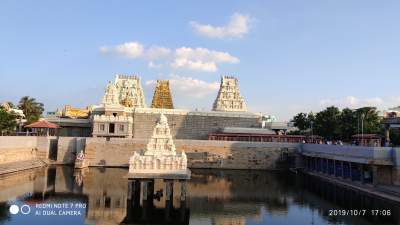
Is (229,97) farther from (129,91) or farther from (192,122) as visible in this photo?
(129,91)

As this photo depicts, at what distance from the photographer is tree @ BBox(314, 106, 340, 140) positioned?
66.7m

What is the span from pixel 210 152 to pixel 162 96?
88.0 ft

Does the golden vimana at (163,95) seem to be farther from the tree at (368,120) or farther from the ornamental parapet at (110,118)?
the tree at (368,120)

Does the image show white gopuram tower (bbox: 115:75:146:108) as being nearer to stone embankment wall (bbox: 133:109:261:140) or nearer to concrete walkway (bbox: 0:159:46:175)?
stone embankment wall (bbox: 133:109:261:140)

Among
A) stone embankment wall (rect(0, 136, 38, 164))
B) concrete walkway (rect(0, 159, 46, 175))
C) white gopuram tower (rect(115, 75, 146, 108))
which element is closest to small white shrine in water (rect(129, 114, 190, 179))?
concrete walkway (rect(0, 159, 46, 175))

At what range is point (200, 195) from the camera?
32.2 m

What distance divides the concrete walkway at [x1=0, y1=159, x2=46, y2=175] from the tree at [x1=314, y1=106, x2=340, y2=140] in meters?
45.6

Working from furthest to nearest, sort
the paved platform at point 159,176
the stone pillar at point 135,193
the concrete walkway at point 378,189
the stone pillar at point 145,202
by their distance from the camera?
the concrete walkway at point 378,189, the stone pillar at point 135,193, the paved platform at point 159,176, the stone pillar at point 145,202

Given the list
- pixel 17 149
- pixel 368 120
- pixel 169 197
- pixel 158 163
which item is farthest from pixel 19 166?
pixel 368 120

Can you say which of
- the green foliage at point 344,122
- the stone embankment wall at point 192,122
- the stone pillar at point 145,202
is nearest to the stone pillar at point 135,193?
the stone pillar at point 145,202

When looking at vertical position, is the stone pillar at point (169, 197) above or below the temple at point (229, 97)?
below

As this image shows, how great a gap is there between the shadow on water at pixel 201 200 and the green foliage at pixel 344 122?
2488 cm

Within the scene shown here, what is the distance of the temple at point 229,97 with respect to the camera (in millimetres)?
75750

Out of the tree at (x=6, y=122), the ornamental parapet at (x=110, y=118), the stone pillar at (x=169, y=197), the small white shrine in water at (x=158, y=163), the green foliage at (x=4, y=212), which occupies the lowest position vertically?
the green foliage at (x=4, y=212)
